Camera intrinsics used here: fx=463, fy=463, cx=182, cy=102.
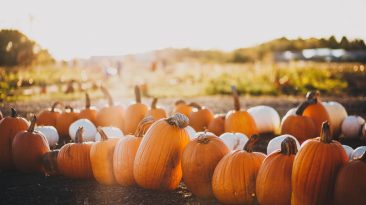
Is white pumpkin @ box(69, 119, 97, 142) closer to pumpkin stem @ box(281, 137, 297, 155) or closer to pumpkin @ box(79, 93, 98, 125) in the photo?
pumpkin @ box(79, 93, 98, 125)

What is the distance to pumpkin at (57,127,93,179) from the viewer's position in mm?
5188

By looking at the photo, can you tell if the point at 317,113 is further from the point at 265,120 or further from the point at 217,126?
the point at 217,126

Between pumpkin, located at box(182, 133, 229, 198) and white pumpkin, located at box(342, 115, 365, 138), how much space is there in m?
3.88

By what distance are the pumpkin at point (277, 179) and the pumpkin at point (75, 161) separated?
2.08 m

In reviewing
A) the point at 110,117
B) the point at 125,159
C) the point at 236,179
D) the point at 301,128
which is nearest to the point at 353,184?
the point at 236,179

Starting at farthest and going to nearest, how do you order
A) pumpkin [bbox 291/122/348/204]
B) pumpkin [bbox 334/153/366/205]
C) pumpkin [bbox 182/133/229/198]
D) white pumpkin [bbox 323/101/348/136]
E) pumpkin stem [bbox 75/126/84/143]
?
1. white pumpkin [bbox 323/101/348/136]
2. pumpkin stem [bbox 75/126/84/143]
3. pumpkin [bbox 182/133/229/198]
4. pumpkin [bbox 291/122/348/204]
5. pumpkin [bbox 334/153/366/205]

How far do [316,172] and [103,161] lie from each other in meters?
2.28

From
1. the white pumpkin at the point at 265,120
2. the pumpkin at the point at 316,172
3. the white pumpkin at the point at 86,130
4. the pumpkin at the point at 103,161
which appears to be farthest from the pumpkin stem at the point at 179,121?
the white pumpkin at the point at 265,120

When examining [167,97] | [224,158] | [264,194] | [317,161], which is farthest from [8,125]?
[167,97]

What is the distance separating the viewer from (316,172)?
3.90 meters

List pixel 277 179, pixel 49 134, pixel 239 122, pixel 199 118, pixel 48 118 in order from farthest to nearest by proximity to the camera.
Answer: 1. pixel 48 118
2. pixel 199 118
3. pixel 239 122
4. pixel 49 134
5. pixel 277 179

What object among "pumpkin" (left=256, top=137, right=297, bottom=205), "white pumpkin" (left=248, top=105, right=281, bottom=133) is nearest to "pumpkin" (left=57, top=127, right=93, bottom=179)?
"pumpkin" (left=256, top=137, right=297, bottom=205)

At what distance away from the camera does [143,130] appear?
522 centimetres

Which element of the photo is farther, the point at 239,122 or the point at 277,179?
the point at 239,122
